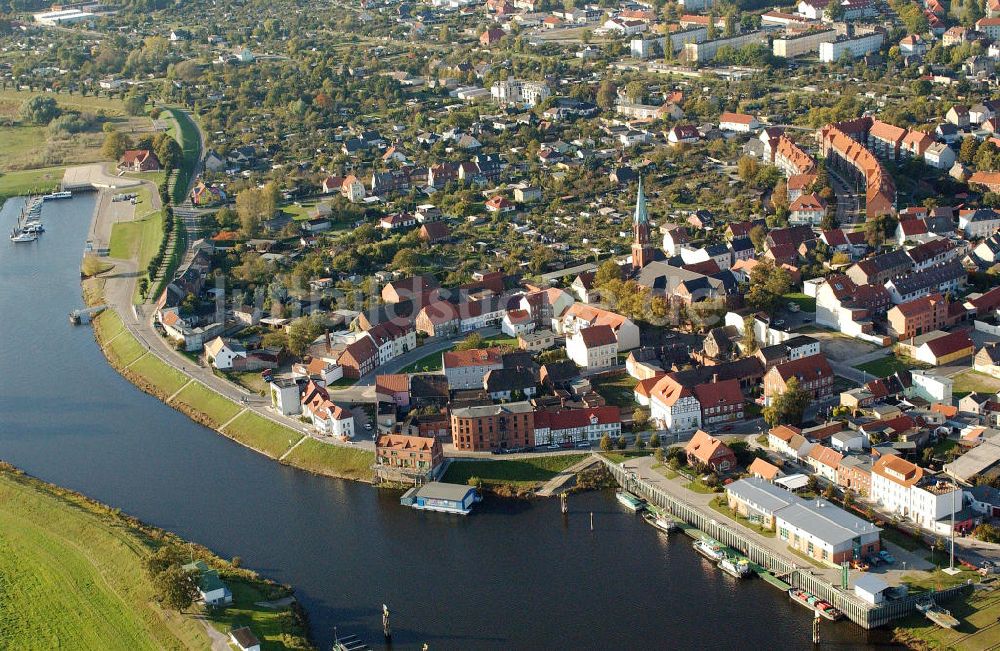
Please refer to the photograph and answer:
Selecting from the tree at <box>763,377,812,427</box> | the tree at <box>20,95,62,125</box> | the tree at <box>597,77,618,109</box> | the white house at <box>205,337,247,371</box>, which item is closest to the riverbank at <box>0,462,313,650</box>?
the white house at <box>205,337,247,371</box>

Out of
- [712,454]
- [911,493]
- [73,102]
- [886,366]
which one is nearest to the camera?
[911,493]

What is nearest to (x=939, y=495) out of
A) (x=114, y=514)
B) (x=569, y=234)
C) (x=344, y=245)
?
(x=114, y=514)

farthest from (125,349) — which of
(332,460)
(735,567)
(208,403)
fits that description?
(735,567)

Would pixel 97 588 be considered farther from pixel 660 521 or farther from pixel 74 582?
pixel 660 521

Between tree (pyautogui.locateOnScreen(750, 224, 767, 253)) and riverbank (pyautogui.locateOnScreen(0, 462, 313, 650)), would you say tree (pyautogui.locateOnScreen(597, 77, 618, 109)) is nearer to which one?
tree (pyautogui.locateOnScreen(750, 224, 767, 253))

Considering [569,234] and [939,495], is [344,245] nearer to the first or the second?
[569,234]
